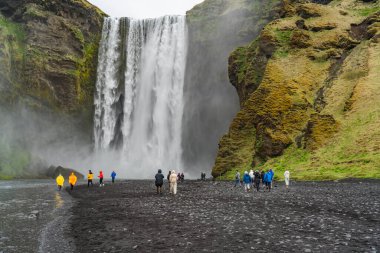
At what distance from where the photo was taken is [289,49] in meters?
59.1

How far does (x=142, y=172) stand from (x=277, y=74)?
35007mm

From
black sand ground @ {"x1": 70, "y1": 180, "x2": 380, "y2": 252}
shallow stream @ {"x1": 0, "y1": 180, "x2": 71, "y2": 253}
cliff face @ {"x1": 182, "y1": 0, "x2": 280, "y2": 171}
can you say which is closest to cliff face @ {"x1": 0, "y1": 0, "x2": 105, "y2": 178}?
cliff face @ {"x1": 182, "y1": 0, "x2": 280, "y2": 171}

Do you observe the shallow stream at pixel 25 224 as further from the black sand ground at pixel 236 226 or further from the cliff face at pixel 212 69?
the cliff face at pixel 212 69

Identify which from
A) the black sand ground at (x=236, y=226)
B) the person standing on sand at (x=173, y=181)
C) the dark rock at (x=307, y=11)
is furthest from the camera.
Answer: the dark rock at (x=307, y=11)

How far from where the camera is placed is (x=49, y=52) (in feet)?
275

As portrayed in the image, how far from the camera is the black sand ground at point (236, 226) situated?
12570 millimetres

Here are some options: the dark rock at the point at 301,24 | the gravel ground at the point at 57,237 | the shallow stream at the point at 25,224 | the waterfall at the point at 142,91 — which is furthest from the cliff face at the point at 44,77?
the gravel ground at the point at 57,237

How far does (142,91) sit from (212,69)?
51.6ft

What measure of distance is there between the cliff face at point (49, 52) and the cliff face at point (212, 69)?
23.8 meters

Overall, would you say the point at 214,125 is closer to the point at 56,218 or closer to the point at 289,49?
the point at 289,49

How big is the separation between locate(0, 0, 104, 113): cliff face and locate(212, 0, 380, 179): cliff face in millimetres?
37697

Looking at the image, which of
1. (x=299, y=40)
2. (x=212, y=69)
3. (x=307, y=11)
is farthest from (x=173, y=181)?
(x=212, y=69)

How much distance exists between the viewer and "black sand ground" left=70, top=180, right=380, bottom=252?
12.6 m

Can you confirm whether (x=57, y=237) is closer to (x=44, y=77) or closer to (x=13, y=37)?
(x=44, y=77)
